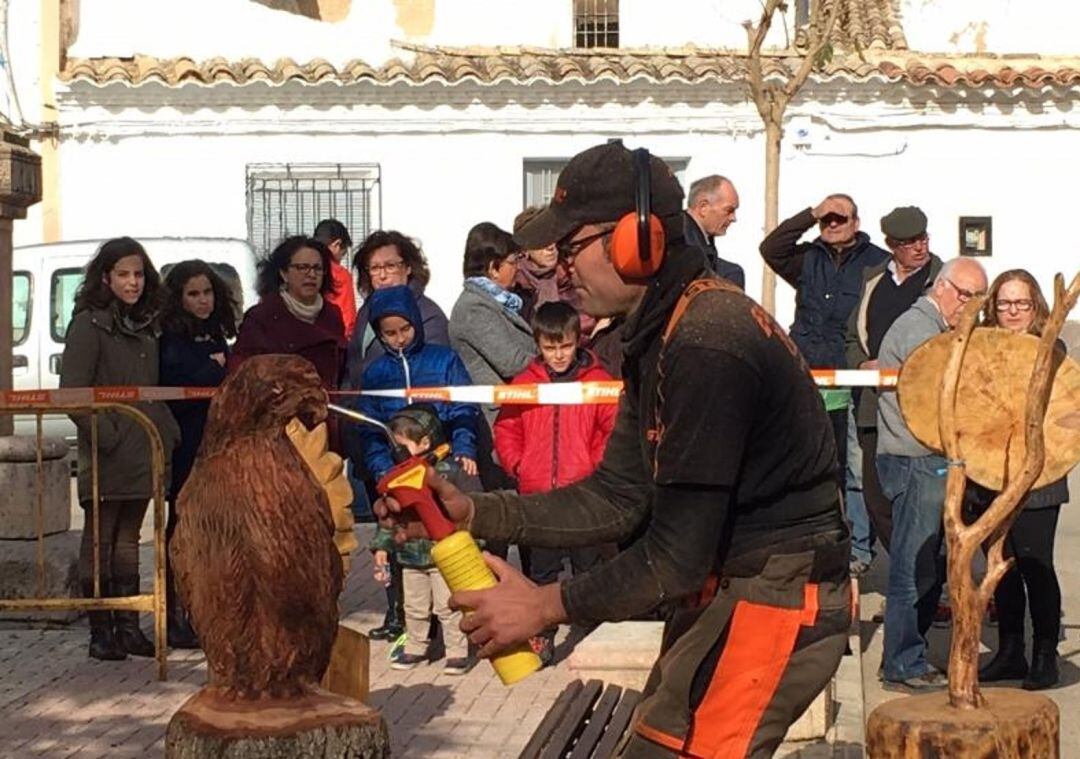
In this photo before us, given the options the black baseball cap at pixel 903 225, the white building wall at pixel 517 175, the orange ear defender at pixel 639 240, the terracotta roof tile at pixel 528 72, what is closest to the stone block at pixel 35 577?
the black baseball cap at pixel 903 225

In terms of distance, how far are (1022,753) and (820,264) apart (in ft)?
18.7

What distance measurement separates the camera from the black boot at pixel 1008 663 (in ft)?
30.9

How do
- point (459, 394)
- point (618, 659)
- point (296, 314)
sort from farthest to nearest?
point (296, 314) < point (459, 394) < point (618, 659)

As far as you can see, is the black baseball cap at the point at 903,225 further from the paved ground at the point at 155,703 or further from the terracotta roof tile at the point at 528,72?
the terracotta roof tile at the point at 528,72

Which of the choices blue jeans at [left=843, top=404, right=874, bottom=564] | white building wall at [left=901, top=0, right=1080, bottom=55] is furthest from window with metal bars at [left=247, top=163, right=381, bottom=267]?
blue jeans at [left=843, top=404, right=874, bottom=564]

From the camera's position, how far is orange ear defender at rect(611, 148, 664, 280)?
4.51 metres

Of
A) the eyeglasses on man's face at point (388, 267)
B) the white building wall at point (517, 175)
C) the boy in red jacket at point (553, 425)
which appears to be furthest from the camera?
the white building wall at point (517, 175)

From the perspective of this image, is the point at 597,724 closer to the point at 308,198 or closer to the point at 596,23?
the point at 308,198

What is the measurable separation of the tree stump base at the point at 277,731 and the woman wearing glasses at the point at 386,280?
442 cm

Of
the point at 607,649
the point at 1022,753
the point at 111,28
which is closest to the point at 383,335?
the point at 607,649

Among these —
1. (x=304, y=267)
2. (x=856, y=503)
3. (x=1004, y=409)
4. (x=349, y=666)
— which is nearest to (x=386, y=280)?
(x=304, y=267)

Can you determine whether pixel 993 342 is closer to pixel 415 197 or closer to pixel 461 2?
pixel 415 197

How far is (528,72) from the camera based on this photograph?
74.9 ft

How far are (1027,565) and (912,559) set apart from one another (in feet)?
1.67
